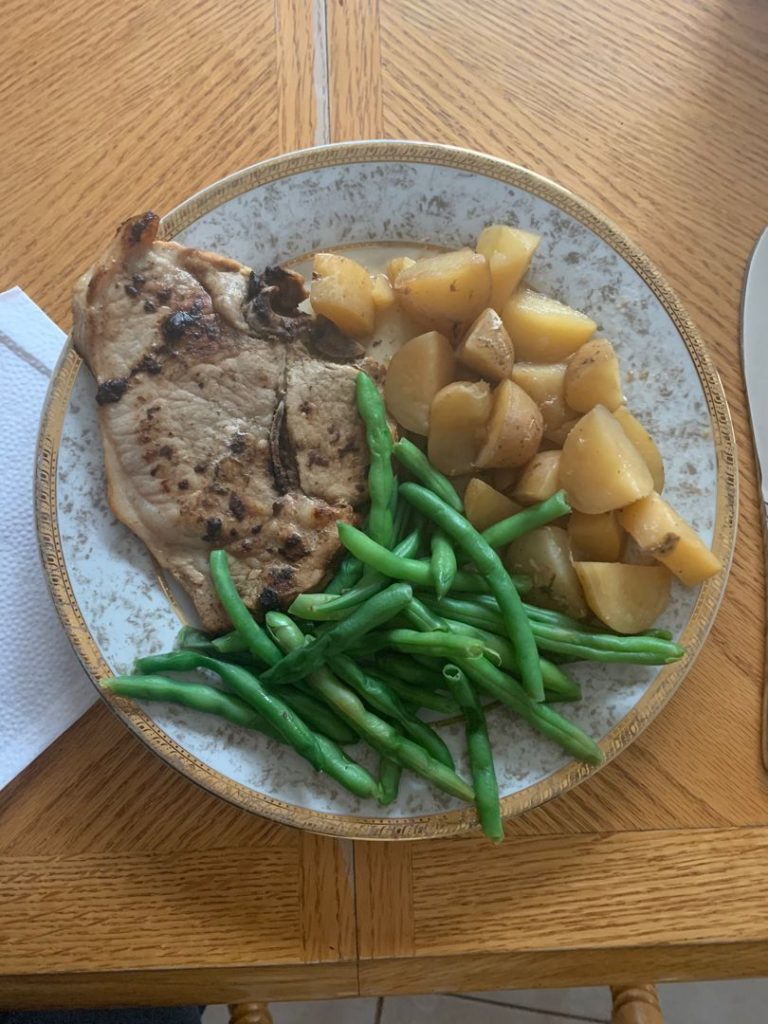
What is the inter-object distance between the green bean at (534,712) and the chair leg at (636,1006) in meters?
0.46

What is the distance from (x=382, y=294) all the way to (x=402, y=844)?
1.08 meters

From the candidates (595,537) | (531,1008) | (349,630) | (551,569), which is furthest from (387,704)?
(531,1008)

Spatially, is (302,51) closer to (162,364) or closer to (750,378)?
(162,364)

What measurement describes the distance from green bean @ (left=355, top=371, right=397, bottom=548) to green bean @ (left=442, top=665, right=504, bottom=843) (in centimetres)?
29

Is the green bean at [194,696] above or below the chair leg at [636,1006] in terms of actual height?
above

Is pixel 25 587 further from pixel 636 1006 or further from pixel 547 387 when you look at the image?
pixel 636 1006

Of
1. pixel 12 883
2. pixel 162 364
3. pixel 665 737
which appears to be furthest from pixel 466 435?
pixel 12 883

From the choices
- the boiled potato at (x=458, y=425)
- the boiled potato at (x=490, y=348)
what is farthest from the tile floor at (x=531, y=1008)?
the boiled potato at (x=490, y=348)

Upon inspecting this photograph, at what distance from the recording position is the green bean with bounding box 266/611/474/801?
1.54m

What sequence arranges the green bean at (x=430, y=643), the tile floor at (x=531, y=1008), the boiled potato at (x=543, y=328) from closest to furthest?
the green bean at (x=430, y=643)
the boiled potato at (x=543, y=328)
the tile floor at (x=531, y=1008)

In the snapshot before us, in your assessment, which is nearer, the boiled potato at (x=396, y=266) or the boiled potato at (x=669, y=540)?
the boiled potato at (x=669, y=540)

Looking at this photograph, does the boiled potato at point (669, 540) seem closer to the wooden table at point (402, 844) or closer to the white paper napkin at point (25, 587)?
the wooden table at point (402, 844)

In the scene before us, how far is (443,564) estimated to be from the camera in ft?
5.10

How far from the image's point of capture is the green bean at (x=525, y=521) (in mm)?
1581
